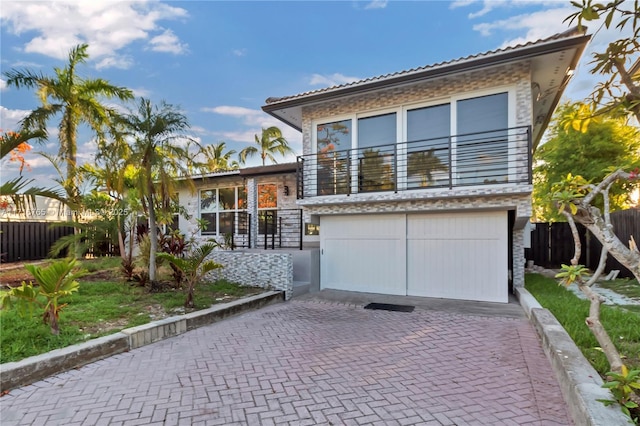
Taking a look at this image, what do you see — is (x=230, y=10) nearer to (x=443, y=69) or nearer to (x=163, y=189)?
(x=163, y=189)

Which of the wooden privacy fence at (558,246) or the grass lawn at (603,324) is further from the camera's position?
→ the wooden privacy fence at (558,246)

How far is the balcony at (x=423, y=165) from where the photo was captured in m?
7.57

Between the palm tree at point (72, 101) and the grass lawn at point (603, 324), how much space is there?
14892 mm

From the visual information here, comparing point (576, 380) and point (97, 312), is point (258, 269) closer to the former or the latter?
point (97, 312)

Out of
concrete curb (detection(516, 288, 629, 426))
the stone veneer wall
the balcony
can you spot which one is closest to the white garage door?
the balcony

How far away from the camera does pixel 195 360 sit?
457 cm

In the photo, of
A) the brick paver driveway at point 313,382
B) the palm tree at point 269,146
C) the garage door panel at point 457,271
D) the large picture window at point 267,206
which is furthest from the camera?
the palm tree at point 269,146

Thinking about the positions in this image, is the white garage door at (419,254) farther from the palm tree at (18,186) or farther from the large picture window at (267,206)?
the palm tree at (18,186)

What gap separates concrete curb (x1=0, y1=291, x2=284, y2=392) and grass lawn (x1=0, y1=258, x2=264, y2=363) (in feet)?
0.85

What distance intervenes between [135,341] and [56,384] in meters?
1.23

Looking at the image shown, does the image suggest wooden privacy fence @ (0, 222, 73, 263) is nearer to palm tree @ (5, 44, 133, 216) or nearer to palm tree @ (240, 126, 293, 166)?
palm tree @ (5, 44, 133, 216)

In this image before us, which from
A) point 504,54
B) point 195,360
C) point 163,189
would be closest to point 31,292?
point 195,360

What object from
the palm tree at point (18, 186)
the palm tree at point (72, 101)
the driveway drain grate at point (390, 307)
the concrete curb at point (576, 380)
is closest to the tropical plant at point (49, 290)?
the palm tree at point (18, 186)

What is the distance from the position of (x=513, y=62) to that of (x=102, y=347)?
9.27 metres
